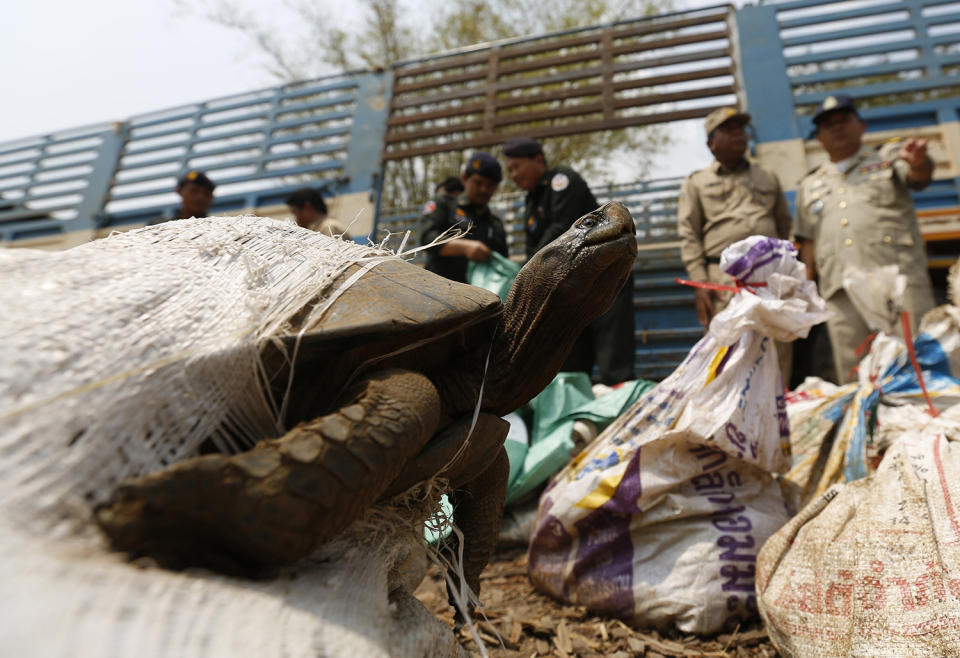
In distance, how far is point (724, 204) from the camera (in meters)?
3.82

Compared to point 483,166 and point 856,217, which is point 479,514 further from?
point 856,217

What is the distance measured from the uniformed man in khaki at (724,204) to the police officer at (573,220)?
552 millimetres

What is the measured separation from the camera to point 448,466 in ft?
4.42

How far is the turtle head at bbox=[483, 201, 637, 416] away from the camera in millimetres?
1443

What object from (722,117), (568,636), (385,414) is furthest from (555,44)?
(385,414)

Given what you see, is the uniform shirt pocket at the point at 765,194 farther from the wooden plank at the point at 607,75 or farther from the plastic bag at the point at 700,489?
the wooden plank at the point at 607,75

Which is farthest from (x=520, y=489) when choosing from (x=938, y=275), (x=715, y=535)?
(x=938, y=275)

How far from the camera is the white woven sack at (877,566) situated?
1.36 metres

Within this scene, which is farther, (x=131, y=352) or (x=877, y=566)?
(x=877, y=566)

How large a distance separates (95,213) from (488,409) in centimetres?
900

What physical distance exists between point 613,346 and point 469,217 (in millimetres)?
1346

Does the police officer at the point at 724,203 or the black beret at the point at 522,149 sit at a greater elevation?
the black beret at the point at 522,149

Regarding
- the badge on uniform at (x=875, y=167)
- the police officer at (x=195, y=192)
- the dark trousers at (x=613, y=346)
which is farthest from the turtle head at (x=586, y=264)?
the police officer at (x=195, y=192)

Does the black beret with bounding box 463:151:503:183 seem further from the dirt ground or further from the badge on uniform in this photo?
the dirt ground
